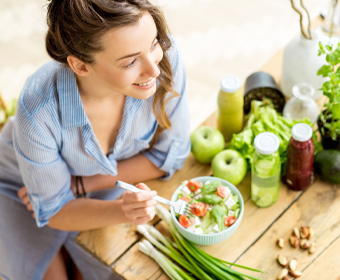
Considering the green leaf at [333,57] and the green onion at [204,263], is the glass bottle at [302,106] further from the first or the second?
the green onion at [204,263]

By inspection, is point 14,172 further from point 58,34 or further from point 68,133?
point 58,34

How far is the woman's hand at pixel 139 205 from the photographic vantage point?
1.17 m

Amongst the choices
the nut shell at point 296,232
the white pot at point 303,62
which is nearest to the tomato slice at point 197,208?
the nut shell at point 296,232

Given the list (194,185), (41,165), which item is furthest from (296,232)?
(41,165)

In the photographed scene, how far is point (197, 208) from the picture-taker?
1233 mm

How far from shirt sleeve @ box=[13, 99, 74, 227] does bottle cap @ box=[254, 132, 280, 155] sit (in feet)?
2.19

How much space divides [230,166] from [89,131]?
511 millimetres

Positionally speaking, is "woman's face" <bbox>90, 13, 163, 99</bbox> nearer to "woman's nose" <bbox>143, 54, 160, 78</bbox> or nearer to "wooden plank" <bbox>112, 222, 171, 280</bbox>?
"woman's nose" <bbox>143, 54, 160, 78</bbox>

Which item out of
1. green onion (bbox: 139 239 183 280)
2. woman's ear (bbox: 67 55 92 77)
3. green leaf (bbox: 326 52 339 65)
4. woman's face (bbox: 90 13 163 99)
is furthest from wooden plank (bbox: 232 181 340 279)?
woman's ear (bbox: 67 55 92 77)

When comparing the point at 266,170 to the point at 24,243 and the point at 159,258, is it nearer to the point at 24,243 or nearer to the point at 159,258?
the point at 159,258

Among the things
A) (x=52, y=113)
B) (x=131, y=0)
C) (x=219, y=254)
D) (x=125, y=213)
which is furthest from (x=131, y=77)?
(x=219, y=254)

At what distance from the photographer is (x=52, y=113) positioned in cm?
122

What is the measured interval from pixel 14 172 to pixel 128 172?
50 cm

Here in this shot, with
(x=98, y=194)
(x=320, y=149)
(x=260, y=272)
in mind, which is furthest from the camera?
(x=98, y=194)
